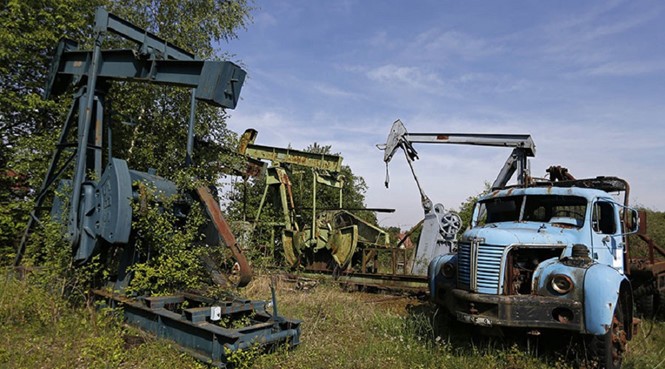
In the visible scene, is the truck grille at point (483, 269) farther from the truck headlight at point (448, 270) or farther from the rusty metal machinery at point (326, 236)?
the rusty metal machinery at point (326, 236)

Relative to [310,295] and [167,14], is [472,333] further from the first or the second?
[167,14]

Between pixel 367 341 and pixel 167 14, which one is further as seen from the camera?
pixel 167 14

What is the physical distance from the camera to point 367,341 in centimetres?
570

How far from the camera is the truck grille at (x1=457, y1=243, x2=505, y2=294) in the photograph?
16.3 feet

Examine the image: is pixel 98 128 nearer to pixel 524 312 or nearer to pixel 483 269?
pixel 483 269

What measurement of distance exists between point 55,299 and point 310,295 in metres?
4.24

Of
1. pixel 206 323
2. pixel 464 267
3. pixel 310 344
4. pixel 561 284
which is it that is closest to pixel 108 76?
pixel 206 323

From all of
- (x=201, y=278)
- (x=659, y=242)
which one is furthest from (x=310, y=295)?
(x=659, y=242)

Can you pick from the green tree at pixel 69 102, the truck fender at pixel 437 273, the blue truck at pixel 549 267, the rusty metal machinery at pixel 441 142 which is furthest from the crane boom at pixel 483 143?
the green tree at pixel 69 102

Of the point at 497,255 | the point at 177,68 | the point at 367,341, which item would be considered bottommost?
the point at 367,341

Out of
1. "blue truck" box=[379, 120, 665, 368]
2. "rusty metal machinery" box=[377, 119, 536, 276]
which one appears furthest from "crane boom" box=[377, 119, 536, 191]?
"blue truck" box=[379, 120, 665, 368]

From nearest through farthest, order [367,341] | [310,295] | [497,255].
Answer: [497,255] → [367,341] → [310,295]

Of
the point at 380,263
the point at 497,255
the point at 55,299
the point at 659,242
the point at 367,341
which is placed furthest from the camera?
the point at 659,242

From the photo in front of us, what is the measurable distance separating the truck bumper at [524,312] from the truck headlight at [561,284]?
107 mm
